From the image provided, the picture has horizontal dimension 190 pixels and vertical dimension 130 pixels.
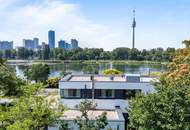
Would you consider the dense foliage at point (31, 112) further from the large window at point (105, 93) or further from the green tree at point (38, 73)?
the green tree at point (38, 73)

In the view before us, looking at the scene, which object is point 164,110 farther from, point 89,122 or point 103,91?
point 103,91

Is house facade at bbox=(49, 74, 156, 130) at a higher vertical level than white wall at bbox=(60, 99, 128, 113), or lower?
higher

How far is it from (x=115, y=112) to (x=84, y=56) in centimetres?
12789

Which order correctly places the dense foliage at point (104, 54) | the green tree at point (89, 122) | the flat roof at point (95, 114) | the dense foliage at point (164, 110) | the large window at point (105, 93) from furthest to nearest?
the dense foliage at point (104, 54)
the large window at point (105, 93)
the flat roof at point (95, 114)
the green tree at point (89, 122)
the dense foliage at point (164, 110)

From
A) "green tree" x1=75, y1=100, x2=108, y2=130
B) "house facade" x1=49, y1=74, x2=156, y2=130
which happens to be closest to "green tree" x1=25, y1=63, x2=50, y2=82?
"house facade" x1=49, y1=74, x2=156, y2=130

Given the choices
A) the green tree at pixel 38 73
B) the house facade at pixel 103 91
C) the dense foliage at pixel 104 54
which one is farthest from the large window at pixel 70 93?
the dense foliage at pixel 104 54

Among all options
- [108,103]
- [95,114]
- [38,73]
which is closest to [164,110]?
[95,114]

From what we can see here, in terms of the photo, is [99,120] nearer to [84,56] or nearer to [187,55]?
[187,55]

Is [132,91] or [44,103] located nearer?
[44,103]

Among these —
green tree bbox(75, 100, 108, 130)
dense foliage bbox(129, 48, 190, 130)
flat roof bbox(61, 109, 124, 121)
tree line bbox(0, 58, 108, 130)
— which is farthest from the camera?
flat roof bbox(61, 109, 124, 121)

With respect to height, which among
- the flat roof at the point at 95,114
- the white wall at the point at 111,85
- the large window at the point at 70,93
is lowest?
the flat roof at the point at 95,114

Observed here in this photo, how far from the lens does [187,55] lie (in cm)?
2655

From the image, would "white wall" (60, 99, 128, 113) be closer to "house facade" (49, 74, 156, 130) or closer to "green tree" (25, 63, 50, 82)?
"house facade" (49, 74, 156, 130)

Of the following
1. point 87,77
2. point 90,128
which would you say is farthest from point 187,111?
point 87,77
